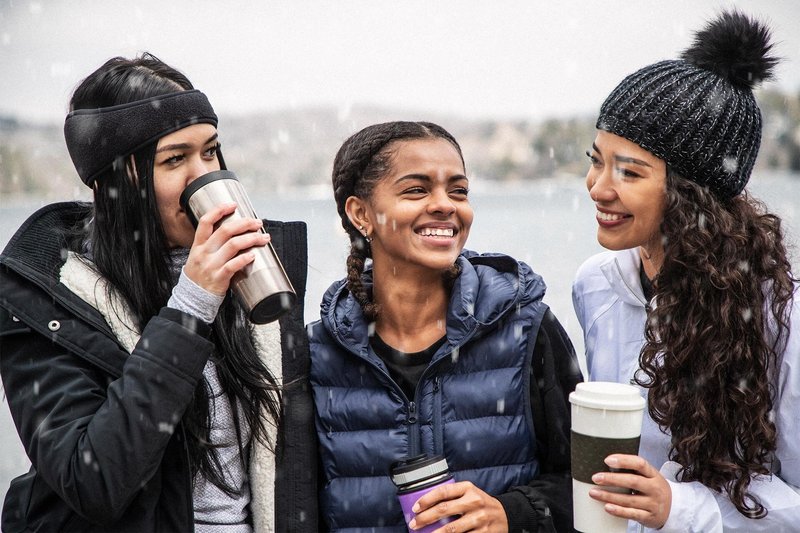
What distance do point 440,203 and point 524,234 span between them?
2912 centimetres

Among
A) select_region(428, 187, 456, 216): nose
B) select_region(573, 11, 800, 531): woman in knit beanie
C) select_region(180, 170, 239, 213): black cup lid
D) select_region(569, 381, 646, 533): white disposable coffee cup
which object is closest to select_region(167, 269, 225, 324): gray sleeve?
select_region(180, 170, 239, 213): black cup lid

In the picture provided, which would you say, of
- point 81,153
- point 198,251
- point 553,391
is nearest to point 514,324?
point 553,391

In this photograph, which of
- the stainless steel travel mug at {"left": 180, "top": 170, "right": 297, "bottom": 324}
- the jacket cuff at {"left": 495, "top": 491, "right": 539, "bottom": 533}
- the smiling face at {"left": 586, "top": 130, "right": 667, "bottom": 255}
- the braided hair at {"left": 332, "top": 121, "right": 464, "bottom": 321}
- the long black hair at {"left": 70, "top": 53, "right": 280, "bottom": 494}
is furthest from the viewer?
the braided hair at {"left": 332, "top": 121, "right": 464, "bottom": 321}

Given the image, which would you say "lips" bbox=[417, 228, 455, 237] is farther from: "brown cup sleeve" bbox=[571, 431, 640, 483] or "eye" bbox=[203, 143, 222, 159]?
"brown cup sleeve" bbox=[571, 431, 640, 483]

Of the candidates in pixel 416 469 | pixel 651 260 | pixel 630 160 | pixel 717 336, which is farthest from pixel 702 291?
pixel 416 469

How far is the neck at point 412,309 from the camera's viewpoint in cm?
278

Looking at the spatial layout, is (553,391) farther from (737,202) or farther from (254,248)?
(254,248)

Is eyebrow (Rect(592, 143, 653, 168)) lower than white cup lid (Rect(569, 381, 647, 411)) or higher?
higher

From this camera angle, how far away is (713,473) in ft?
7.97

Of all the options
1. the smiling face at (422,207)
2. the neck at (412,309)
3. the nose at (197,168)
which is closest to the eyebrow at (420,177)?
the smiling face at (422,207)

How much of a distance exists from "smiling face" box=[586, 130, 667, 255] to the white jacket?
28cm

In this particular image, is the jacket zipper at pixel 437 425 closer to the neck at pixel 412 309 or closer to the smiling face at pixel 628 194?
the neck at pixel 412 309

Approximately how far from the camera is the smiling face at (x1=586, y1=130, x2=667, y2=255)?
264 centimetres

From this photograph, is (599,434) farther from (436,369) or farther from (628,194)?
(628,194)
